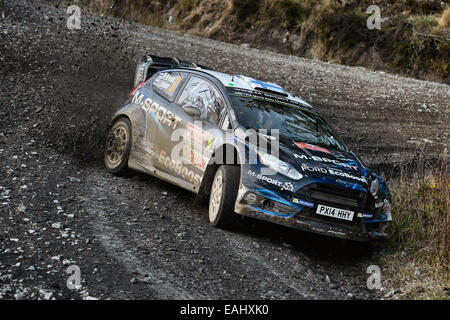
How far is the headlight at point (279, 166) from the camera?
21.9ft

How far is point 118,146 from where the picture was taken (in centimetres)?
902

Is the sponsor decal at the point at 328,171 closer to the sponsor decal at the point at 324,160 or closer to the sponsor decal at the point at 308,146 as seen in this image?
the sponsor decal at the point at 324,160

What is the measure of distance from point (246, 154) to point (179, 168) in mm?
1229

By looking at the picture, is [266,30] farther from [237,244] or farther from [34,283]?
[34,283]

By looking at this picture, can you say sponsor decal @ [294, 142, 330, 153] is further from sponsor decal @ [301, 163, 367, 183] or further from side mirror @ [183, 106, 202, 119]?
side mirror @ [183, 106, 202, 119]

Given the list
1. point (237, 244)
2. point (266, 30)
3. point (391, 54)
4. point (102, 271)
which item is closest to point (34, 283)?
point (102, 271)

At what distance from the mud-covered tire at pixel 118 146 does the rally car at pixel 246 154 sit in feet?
0.05

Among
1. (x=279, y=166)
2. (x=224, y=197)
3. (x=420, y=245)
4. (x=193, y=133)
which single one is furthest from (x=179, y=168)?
(x=420, y=245)

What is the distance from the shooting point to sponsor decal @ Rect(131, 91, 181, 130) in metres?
8.17

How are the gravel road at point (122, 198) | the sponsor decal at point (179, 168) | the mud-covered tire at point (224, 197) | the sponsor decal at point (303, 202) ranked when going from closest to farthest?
the gravel road at point (122, 198) → the sponsor decal at point (303, 202) → the mud-covered tire at point (224, 197) → the sponsor decal at point (179, 168)

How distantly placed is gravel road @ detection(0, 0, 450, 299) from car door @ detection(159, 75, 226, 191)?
1.68ft

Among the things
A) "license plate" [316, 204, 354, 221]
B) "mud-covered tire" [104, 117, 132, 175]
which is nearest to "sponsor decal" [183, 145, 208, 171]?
"mud-covered tire" [104, 117, 132, 175]

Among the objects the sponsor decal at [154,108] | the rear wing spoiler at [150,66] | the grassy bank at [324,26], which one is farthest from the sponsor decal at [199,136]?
the grassy bank at [324,26]

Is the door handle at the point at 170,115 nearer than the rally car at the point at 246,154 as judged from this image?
No
